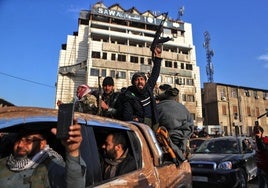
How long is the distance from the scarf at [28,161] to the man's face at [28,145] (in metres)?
0.04

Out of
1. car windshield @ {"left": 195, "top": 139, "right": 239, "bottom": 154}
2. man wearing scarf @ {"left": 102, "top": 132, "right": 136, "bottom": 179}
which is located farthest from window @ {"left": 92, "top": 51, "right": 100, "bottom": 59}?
man wearing scarf @ {"left": 102, "top": 132, "right": 136, "bottom": 179}

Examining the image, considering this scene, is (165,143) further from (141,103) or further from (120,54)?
(120,54)

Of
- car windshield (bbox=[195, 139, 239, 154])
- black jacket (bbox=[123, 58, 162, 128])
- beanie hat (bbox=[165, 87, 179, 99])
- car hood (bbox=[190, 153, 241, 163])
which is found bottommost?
car hood (bbox=[190, 153, 241, 163])

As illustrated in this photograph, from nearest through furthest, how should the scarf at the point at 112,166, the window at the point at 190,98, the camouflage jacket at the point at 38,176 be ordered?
1. the camouflage jacket at the point at 38,176
2. the scarf at the point at 112,166
3. the window at the point at 190,98

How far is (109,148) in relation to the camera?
2623 mm

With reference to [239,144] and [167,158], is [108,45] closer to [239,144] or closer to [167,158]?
[239,144]

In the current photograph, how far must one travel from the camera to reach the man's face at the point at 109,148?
8.59 ft

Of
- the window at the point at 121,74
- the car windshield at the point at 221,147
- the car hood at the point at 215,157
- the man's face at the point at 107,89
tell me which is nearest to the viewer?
the man's face at the point at 107,89

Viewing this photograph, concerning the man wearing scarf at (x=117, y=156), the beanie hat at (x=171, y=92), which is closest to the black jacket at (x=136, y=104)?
the beanie hat at (x=171, y=92)

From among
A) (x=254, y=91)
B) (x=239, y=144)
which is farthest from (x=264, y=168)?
(x=254, y=91)

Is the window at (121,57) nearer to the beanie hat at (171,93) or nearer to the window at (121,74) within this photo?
the window at (121,74)

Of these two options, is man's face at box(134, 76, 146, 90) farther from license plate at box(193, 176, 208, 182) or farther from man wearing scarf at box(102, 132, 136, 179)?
license plate at box(193, 176, 208, 182)

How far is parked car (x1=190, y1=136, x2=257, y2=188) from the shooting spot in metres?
7.40

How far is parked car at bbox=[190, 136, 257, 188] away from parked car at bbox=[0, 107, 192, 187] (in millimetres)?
4355
